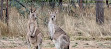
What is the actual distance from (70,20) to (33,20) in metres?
5.45

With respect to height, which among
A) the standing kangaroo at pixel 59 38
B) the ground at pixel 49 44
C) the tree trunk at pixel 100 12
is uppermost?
the standing kangaroo at pixel 59 38

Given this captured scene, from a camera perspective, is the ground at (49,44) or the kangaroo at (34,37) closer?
the kangaroo at (34,37)

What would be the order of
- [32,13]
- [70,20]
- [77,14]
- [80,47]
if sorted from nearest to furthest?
[32,13] → [80,47] → [70,20] → [77,14]

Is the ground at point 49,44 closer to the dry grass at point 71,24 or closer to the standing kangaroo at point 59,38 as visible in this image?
the dry grass at point 71,24

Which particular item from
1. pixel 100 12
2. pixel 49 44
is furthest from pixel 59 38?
pixel 100 12

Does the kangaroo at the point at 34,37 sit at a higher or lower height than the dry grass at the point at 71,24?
higher

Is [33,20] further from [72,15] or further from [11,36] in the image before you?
[72,15]

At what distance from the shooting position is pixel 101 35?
13562 millimetres

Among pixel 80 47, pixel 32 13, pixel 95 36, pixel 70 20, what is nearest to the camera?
pixel 32 13

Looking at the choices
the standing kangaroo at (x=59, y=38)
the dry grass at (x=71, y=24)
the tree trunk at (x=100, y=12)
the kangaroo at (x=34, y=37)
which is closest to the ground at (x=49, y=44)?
the dry grass at (x=71, y=24)

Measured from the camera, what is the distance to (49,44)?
11570 millimetres

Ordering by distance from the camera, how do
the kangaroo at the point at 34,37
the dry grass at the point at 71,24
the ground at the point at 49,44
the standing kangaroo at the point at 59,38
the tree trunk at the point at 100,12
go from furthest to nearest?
the tree trunk at the point at 100,12 < the dry grass at the point at 71,24 < the ground at the point at 49,44 < the kangaroo at the point at 34,37 < the standing kangaroo at the point at 59,38

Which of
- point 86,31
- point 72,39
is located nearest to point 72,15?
point 86,31

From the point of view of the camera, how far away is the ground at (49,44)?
1097 cm
